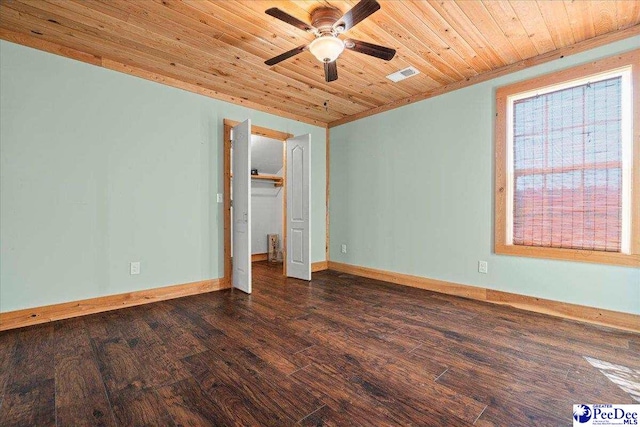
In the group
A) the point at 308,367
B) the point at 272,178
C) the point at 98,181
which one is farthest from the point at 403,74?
the point at 272,178

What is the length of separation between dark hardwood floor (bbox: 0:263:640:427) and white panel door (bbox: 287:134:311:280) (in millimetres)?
1456

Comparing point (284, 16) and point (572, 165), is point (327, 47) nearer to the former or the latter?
point (284, 16)

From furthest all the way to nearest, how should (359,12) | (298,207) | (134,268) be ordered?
1. (298,207)
2. (134,268)
3. (359,12)

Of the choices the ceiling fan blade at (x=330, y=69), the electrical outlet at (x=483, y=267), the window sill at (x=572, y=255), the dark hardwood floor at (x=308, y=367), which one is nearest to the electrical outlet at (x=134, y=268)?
the dark hardwood floor at (x=308, y=367)

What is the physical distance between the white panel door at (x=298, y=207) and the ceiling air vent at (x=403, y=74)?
1444 millimetres

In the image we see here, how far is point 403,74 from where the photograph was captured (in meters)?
3.41

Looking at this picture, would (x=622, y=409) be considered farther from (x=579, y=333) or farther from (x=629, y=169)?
(x=629, y=169)

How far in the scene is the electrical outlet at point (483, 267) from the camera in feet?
11.0

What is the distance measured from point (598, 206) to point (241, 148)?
3922 millimetres

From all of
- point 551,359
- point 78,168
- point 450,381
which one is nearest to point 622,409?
point 551,359

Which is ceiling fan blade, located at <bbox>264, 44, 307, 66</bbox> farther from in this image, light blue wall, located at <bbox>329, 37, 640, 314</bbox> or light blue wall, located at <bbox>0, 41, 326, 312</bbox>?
light blue wall, located at <bbox>329, 37, 640, 314</bbox>

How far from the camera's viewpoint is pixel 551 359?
2025 millimetres

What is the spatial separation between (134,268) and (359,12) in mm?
3354

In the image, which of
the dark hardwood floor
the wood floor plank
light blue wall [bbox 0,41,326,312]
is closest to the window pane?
the dark hardwood floor
